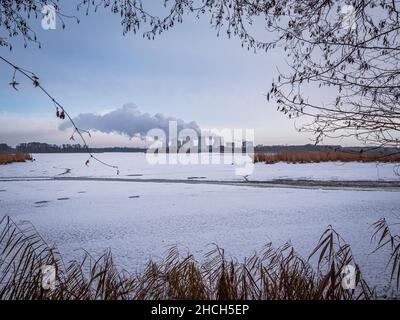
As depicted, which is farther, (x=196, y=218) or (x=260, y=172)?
(x=260, y=172)

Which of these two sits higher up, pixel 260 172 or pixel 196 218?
pixel 260 172

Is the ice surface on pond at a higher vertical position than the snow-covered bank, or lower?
higher

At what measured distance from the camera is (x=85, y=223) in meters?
6.79

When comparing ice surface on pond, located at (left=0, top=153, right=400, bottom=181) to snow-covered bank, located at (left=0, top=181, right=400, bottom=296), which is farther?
ice surface on pond, located at (left=0, top=153, right=400, bottom=181)

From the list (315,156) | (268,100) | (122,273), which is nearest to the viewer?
(268,100)

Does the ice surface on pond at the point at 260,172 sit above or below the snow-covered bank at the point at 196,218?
above

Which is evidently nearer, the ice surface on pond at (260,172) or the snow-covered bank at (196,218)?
the snow-covered bank at (196,218)
